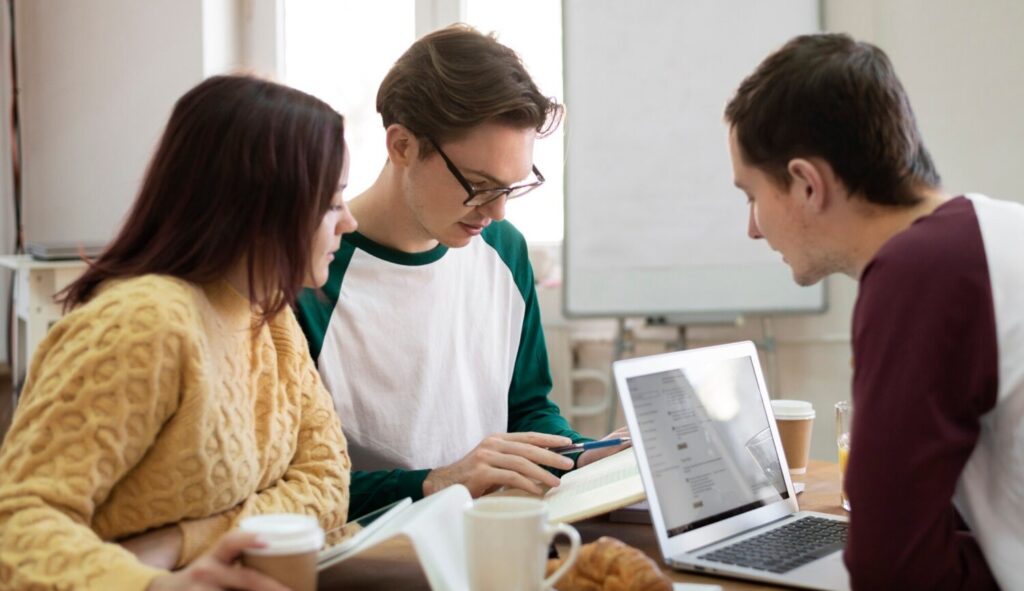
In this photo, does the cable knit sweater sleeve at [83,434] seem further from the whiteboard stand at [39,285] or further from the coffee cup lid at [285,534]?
the whiteboard stand at [39,285]

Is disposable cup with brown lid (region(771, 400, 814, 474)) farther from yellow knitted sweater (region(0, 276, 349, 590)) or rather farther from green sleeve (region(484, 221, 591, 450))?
yellow knitted sweater (region(0, 276, 349, 590))

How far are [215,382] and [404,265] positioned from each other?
68 centimetres

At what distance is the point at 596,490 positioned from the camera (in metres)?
1.29

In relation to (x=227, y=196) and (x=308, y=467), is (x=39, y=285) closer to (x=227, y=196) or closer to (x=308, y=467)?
(x=308, y=467)

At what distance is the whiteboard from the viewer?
2.91 metres

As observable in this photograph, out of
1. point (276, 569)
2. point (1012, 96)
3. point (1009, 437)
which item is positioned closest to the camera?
point (276, 569)

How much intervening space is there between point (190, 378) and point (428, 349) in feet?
2.48

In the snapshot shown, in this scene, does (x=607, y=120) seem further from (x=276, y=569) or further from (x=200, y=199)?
(x=276, y=569)

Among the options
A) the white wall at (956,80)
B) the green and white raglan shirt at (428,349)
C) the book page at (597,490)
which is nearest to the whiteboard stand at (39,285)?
the green and white raglan shirt at (428,349)

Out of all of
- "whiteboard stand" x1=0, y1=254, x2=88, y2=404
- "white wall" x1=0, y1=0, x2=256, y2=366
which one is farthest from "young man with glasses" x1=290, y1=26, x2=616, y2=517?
"white wall" x1=0, y1=0, x2=256, y2=366

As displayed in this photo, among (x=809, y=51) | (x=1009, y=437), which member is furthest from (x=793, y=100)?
(x=1009, y=437)

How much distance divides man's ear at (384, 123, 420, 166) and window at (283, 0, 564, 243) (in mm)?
1706

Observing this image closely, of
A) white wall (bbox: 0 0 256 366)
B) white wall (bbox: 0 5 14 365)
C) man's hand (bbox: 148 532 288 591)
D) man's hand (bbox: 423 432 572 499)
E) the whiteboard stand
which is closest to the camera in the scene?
man's hand (bbox: 148 532 288 591)

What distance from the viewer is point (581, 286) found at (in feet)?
10.1
